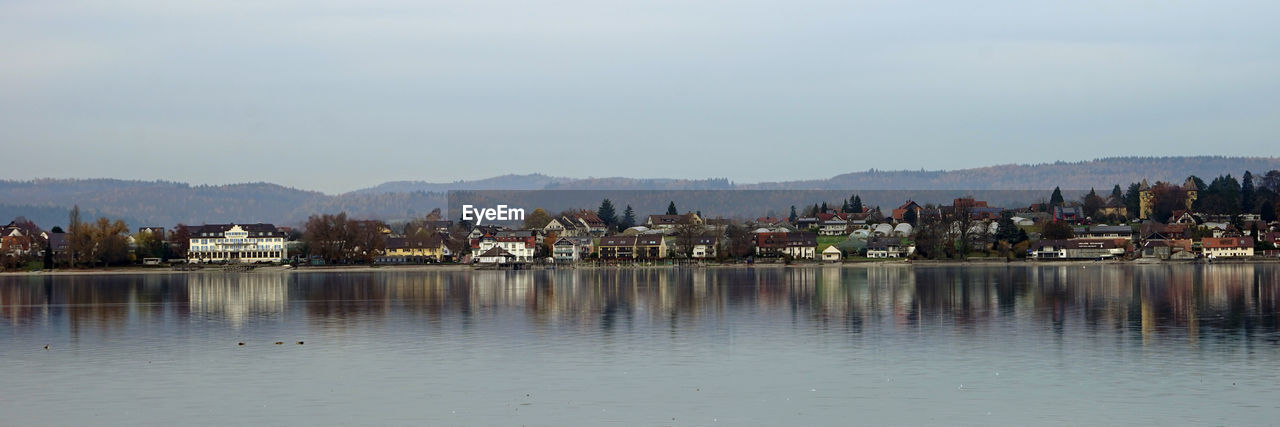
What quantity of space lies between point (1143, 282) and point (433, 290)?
29913 millimetres

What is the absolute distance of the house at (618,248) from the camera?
104375 mm

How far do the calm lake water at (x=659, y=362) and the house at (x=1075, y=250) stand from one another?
57797mm

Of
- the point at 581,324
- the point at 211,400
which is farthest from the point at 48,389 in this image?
the point at 581,324

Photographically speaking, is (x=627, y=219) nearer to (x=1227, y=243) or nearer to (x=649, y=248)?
(x=649, y=248)

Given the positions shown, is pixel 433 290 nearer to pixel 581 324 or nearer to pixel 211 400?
Answer: pixel 581 324

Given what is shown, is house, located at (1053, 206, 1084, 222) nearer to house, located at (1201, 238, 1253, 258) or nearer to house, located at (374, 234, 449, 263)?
house, located at (1201, 238, 1253, 258)

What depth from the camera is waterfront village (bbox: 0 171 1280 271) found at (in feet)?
322

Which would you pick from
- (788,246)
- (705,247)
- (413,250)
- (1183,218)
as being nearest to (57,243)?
(413,250)

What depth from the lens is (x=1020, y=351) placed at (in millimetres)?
24281

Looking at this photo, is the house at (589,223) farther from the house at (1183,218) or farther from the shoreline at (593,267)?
the house at (1183,218)

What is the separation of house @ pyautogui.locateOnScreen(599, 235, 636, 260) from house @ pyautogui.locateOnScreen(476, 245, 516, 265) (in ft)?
25.1

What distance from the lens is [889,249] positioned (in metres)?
102

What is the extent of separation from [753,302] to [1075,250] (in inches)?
2576

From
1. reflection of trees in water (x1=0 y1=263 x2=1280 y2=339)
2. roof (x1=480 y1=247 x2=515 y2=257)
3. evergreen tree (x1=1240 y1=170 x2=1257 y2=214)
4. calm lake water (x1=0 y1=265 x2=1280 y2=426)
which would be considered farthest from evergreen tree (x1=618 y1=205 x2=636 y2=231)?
calm lake water (x1=0 y1=265 x2=1280 y2=426)
